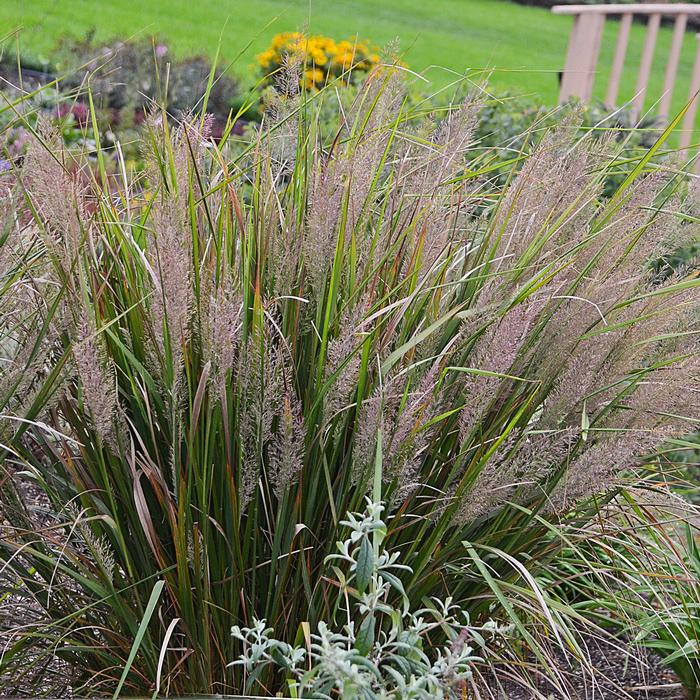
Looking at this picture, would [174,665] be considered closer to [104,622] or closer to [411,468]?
[104,622]

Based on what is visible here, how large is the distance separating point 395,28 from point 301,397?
16.9m

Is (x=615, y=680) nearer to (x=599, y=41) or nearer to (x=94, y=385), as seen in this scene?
(x=94, y=385)

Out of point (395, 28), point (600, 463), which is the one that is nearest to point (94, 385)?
point (600, 463)

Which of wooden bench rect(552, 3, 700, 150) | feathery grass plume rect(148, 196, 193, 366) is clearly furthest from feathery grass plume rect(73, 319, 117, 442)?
wooden bench rect(552, 3, 700, 150)

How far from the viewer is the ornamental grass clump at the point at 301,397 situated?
5.63 ft

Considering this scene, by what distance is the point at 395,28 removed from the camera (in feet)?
58.2

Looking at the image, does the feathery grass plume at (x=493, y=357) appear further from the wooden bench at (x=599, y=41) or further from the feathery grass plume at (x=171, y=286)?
the wooden bench at (x=599, y=41)

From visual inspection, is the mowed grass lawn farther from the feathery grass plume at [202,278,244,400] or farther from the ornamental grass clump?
the feathery grass plume at [202,278,244,400]

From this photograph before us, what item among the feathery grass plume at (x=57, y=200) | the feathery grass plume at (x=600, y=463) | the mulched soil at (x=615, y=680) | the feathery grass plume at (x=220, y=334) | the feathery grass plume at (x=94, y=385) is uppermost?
the feathery grass plume at (x=57, y=200)

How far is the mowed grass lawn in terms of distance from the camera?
42.2 ft

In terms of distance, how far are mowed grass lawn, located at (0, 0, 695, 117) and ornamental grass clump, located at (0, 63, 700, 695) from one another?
8.45 meters

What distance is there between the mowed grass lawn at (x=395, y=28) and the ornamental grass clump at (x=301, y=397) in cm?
845

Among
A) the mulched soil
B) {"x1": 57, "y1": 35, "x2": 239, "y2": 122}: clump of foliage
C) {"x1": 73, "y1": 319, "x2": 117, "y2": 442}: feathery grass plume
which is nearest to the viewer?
{"x1": 73, "y1": 319, "x2": 117, "y2": 442}: feathery grass plume

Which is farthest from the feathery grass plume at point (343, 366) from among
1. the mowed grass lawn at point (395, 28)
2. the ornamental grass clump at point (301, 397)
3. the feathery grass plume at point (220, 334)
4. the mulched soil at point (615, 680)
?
the mowed grass lawn at point (395, 28)
